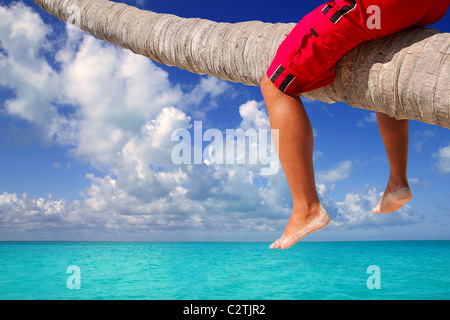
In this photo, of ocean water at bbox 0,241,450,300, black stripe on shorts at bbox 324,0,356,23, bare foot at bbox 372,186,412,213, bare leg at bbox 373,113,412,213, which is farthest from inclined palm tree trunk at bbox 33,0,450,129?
ocean water at bbox 0,241,450,300

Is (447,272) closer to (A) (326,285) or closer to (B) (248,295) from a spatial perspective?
(A) (326,285)

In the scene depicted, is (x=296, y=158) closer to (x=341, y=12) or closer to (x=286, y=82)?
(x=286, y=82)

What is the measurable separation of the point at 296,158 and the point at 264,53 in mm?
826

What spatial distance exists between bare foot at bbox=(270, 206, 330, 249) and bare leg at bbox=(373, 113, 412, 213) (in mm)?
770

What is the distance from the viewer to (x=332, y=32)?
5.42 ft

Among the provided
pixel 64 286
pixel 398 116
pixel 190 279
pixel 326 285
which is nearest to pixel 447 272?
pixel 326 285

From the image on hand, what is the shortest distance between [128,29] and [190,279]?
19353 mm

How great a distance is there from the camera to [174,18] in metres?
2.93

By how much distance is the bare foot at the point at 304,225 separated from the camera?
1.94 meters

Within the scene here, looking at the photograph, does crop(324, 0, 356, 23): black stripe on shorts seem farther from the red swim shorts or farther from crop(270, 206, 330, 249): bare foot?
crop(270, 206, 330, 249): bare foot

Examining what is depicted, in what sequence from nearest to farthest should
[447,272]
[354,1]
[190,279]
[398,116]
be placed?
[354,1] → [398,116] → [190,279] → [447,272]

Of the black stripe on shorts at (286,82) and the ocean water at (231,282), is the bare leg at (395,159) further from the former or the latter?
the ocean water at (231,282)

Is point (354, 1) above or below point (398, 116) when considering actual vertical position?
above

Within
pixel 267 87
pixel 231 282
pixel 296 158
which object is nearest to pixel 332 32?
pixel 267 87
